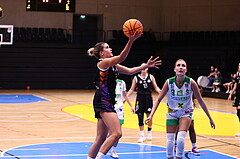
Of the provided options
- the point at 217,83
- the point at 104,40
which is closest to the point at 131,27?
the point at 217,83

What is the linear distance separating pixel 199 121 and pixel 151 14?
20510 millimetres

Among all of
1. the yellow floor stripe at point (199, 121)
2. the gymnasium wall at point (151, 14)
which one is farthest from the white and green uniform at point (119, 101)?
the gymnasium wall at point (151, 14)

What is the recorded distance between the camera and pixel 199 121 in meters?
14.7

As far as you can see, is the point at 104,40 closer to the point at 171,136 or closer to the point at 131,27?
the point at 171,136

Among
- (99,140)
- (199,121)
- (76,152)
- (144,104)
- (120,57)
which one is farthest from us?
(199,121)

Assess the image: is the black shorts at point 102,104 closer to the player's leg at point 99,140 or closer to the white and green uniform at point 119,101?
the player's leg at point 99,140

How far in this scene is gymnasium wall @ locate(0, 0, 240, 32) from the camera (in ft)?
103

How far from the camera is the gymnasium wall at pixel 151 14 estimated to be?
3131 cm

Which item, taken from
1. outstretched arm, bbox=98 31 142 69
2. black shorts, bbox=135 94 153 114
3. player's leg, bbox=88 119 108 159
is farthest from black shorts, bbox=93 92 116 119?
black shorts, bbox=135 94 153 114

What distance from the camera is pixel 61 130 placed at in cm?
1202

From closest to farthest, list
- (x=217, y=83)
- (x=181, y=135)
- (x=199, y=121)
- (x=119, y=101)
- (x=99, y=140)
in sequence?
(x=99, y=140) → (x=181, y=135) → (x=119, y=101) → (x=199, y=121) → (x=217, y=83)

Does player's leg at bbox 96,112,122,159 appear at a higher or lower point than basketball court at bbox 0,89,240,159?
higher

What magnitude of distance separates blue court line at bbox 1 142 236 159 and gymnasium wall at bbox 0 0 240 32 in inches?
908

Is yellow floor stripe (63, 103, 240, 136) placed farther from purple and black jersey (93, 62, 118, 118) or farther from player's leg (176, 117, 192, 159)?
purple and black jersey (93, 62, 118, 118)
